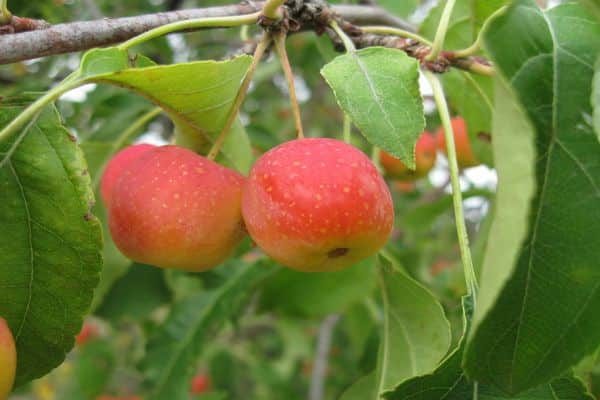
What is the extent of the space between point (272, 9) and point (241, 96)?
6.0 inches

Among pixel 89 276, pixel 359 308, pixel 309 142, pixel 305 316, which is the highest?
pixel 309 142

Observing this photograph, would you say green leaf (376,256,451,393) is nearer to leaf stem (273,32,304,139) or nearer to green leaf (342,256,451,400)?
green leaf (342,256,451,400)

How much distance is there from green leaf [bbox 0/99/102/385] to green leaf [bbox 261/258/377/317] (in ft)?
3.60

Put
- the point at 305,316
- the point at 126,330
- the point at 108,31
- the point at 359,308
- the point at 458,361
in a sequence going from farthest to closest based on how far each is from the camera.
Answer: the point at 126,330 < the point at 359,308 < the point at 305,316 < the point at 108,31 < the point at 458,361

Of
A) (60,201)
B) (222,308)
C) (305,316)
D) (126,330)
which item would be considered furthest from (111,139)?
(126,330)

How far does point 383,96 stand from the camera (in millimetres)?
958

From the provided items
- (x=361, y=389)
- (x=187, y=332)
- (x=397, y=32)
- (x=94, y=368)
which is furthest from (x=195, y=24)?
(x=94, y=368)

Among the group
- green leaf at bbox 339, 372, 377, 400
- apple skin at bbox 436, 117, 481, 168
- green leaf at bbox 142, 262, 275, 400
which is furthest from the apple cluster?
apple skin at bbox 436, 117, 481, 168

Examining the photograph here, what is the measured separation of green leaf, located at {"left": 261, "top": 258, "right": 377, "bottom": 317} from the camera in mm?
2043

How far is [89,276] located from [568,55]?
0.73 m

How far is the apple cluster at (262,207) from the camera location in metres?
0.93

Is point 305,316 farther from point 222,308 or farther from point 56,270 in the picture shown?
point 56,270

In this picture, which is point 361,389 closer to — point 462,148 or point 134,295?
point 134,295

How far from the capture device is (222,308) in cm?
203
